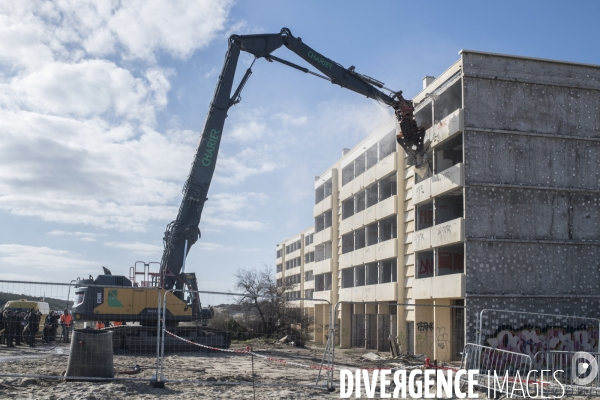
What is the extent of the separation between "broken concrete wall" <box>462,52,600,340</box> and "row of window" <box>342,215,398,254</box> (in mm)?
9259

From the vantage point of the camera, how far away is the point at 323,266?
158 ft

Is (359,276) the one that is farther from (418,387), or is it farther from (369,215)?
(418,387)

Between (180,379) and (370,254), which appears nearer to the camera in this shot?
(180,379)

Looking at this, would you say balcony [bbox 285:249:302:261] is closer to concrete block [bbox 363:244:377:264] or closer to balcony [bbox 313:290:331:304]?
balcony [bbox 313:290:331:304]

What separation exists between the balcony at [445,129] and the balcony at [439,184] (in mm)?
1367

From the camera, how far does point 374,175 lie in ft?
119

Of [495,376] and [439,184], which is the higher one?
[439,184]

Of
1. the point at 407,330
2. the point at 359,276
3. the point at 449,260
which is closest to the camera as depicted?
the point at 449,260

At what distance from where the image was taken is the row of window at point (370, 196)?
36.1 m

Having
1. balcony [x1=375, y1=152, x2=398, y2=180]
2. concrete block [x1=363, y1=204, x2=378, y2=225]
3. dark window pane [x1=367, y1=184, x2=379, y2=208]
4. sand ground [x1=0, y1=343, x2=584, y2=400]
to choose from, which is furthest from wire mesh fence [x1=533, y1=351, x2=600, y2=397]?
dark window pane [x1=367, y1=184, x2=379, y2=208]

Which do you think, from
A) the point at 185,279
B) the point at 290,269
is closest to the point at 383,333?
the point at 185,279

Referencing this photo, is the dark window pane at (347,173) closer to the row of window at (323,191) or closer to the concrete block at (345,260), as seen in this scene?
the row of window at (323,191)

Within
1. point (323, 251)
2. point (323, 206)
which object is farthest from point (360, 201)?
point (323, 251)

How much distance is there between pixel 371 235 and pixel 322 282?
42.8 feet
